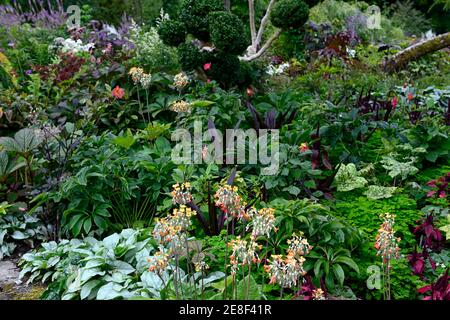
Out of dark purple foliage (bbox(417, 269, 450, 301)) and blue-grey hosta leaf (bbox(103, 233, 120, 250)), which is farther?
blue-grey hosta leaf (bbox(103, 233, 120, 250))

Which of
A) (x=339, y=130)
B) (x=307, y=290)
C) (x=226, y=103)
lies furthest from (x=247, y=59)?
(x=307, y=290)

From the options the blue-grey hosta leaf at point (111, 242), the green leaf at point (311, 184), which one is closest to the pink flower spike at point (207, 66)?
the green leaf at point (311, 184)

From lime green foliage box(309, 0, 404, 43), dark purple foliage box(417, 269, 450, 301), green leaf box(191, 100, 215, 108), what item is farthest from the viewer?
lime green foliage box(309, 0, 404, 43)

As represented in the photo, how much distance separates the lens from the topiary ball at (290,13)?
17.3ft

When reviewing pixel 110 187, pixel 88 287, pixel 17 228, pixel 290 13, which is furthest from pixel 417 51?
pixel 88 287

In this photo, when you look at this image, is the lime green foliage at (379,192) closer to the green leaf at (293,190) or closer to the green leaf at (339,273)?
the green leaf at (293,190)

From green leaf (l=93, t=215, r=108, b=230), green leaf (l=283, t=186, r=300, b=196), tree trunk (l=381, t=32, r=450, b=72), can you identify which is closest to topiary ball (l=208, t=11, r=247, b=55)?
green leaf (l=283, t=186, r=300, b=196)

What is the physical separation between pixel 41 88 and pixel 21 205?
2108 millimetres

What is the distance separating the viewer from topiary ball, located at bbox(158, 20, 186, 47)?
205 inches

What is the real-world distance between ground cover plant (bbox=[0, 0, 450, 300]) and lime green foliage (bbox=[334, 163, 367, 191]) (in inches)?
0.4

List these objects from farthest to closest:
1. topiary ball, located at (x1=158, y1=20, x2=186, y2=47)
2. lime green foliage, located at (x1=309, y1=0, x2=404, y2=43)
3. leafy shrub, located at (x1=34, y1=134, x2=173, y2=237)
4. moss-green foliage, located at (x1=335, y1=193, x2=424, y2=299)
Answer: lime green foliage, located at (x1=309, y1=0, x2=404, y2=43)
topiary ball, located at (x1=158, y1=20, x2=186, y2=47)
leafy shrub, located at (x1=34, y1=134, x2=173, y2=237)
moss-green foliage, located at (x1=335, y1=193, x2=424, y2=299)

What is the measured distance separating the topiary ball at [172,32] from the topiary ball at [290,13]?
960 millimetres

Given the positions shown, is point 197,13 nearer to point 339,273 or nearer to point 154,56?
point 154,56

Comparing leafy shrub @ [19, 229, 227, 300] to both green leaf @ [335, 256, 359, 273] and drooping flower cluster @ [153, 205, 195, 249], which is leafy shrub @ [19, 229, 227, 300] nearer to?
drooping flower cluster @ [153, 205, 195, 249]
